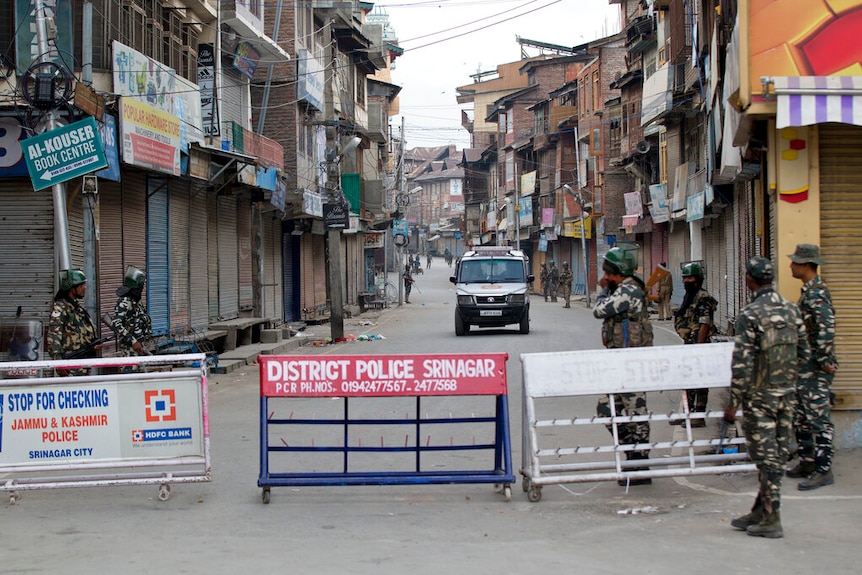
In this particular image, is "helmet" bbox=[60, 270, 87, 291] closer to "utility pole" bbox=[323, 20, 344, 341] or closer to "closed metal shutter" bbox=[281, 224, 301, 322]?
"utility pole" bbox=[323, 20, 344, 341]

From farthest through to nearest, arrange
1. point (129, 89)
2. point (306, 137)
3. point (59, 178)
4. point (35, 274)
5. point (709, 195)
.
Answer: point (306, 137)
point (709, 195)
point (129, 89)
point (35, 274)
point (59, 178)

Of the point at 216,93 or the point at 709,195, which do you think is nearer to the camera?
the point at 216,93

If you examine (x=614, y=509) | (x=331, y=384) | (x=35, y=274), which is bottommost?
(x=614, y=509)

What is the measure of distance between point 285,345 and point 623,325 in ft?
50.6

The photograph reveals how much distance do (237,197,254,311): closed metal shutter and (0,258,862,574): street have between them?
54.5 feet

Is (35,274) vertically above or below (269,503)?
above

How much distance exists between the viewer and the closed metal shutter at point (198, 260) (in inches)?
835

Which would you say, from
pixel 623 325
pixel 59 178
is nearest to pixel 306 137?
pixel 59 178

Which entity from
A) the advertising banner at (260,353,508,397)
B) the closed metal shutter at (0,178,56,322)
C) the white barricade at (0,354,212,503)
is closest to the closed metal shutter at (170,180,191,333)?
the closed metal shutter at (0,178,56,322)

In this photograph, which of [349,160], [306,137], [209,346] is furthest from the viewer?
[349,160]

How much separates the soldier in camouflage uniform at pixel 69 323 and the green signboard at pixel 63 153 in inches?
85.5

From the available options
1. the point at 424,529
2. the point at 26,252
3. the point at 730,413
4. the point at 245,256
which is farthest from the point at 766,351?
the point at 245,256

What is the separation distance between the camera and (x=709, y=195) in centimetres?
2392

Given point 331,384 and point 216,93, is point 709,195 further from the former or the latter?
point 331,384
